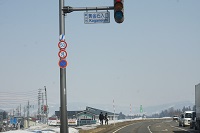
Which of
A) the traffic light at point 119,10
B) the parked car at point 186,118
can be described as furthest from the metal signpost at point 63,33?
the parked car at point 186,118

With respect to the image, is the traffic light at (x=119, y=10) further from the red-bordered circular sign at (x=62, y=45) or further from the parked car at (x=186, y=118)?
the parked car at (x=186, y=118)

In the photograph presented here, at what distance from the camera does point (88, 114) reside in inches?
4124

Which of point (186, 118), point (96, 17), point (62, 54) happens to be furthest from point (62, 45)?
point (186, 118)

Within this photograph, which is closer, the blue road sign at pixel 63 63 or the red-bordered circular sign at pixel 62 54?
the blue road sign at pixel 63 63

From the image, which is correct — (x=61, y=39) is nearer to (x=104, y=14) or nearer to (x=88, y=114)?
(x=104, y=14)

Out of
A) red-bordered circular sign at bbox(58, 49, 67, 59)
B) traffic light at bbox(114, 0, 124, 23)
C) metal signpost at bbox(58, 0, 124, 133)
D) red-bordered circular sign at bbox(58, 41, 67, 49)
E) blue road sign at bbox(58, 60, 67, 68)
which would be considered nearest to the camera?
traffic light at bbox(114, 0, 124, 23)

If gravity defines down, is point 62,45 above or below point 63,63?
above

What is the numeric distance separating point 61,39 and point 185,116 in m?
32.5

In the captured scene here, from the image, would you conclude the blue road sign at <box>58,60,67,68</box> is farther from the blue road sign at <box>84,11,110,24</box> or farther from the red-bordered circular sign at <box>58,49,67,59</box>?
the blue road sign at <box>84,11,110,24</box>

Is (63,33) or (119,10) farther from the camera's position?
(63,33)

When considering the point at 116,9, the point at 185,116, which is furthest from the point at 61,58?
the point at 185,116

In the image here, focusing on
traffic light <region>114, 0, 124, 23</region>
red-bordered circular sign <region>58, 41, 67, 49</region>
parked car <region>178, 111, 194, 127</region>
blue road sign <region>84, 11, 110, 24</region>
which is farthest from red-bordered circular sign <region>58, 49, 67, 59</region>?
parked car <region>178, 111, 194, 127</region>

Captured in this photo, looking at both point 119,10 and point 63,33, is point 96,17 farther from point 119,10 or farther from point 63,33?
point 119,10

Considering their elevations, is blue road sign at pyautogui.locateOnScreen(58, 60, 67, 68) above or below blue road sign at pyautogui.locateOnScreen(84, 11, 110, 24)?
below
